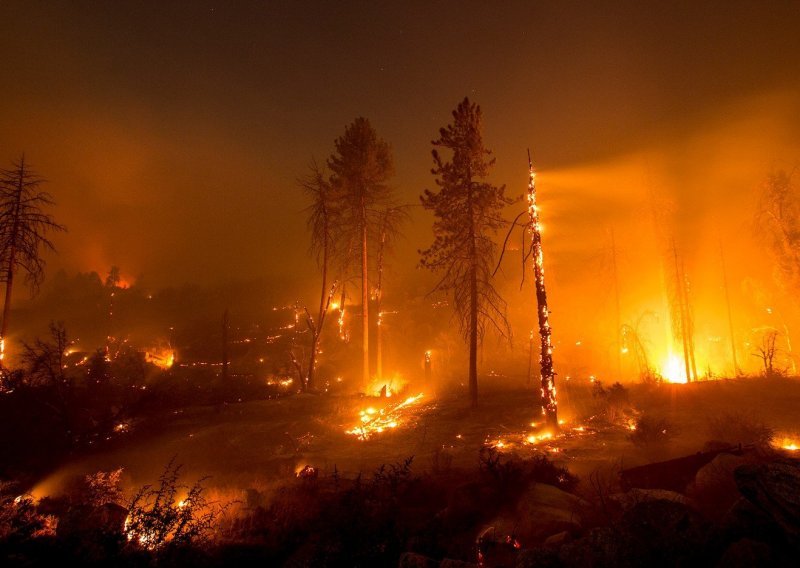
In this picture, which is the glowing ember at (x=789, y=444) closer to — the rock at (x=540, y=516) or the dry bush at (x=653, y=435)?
the dry bush at (x=653, y=435)

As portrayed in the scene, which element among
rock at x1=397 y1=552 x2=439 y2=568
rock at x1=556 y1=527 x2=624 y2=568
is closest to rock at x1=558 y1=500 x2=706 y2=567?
rock at x1=556 y1=527 x2=624 y2=568

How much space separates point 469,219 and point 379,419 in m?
11.8

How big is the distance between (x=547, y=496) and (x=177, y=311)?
80.6m

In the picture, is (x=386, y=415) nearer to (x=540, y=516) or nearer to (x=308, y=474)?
(x=308, y=474)

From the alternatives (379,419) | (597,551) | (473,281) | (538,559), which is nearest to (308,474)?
(538,559)

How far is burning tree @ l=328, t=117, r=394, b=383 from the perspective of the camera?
26.8 m

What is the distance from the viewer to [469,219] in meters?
19.7

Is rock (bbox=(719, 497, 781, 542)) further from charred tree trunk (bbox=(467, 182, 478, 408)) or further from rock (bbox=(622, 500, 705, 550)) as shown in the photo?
charred tree trunk (bbox=(467, 182, 478, 408))

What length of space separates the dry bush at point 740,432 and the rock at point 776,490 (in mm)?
7312

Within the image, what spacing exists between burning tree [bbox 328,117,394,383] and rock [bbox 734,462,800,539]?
75.1 ft

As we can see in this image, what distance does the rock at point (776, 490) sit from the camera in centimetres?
397

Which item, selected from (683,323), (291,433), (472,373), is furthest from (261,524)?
(683,323)

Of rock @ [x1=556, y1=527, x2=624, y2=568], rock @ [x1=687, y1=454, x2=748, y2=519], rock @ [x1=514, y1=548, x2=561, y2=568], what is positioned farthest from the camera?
rock @ [x1=687, y1=454, x2=748, y2=519]

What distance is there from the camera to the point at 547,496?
288 inches
